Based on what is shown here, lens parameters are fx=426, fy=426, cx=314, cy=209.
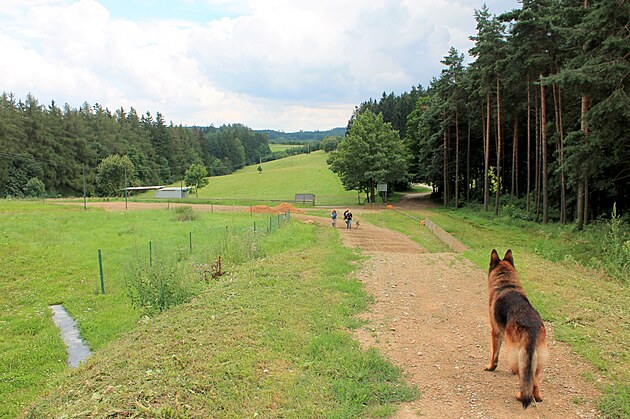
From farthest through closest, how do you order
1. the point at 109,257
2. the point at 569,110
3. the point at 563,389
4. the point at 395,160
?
1. the point at 395,160
2. the point at 569,110
3. the point at 109,257
4. the point at 563,389

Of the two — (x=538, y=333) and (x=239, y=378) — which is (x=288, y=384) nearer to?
(x=239, y=378)

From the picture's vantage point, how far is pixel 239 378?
5961 mm

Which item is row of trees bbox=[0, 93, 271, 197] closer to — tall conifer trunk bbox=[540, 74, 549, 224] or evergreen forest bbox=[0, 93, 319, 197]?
evergreen forest bbox=[0, 93, 319, 197]

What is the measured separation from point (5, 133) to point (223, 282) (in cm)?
7423

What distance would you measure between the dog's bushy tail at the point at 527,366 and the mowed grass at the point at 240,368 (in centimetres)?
141

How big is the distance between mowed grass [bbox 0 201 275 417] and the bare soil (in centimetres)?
577

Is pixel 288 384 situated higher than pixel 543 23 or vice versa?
pixel 543 23

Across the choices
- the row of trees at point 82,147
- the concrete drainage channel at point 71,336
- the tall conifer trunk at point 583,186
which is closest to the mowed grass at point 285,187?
the row of trees at point 82,147

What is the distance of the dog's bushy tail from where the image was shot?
4.89m

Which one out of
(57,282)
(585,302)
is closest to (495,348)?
(585,302)

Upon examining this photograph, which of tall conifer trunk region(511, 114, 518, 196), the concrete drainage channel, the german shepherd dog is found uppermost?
tall conifer trunk region(511, 114, 518, 196)

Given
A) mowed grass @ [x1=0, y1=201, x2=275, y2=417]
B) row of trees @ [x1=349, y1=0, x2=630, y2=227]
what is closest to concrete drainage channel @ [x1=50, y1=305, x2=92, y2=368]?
mowed grass @ [x1=0, y1=201, x2=275, y2=417]

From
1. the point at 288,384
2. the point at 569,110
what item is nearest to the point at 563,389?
the point at 288,384

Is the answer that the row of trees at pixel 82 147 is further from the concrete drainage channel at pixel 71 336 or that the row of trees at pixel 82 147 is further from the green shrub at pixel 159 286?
the green shrub at pixel 159 286
